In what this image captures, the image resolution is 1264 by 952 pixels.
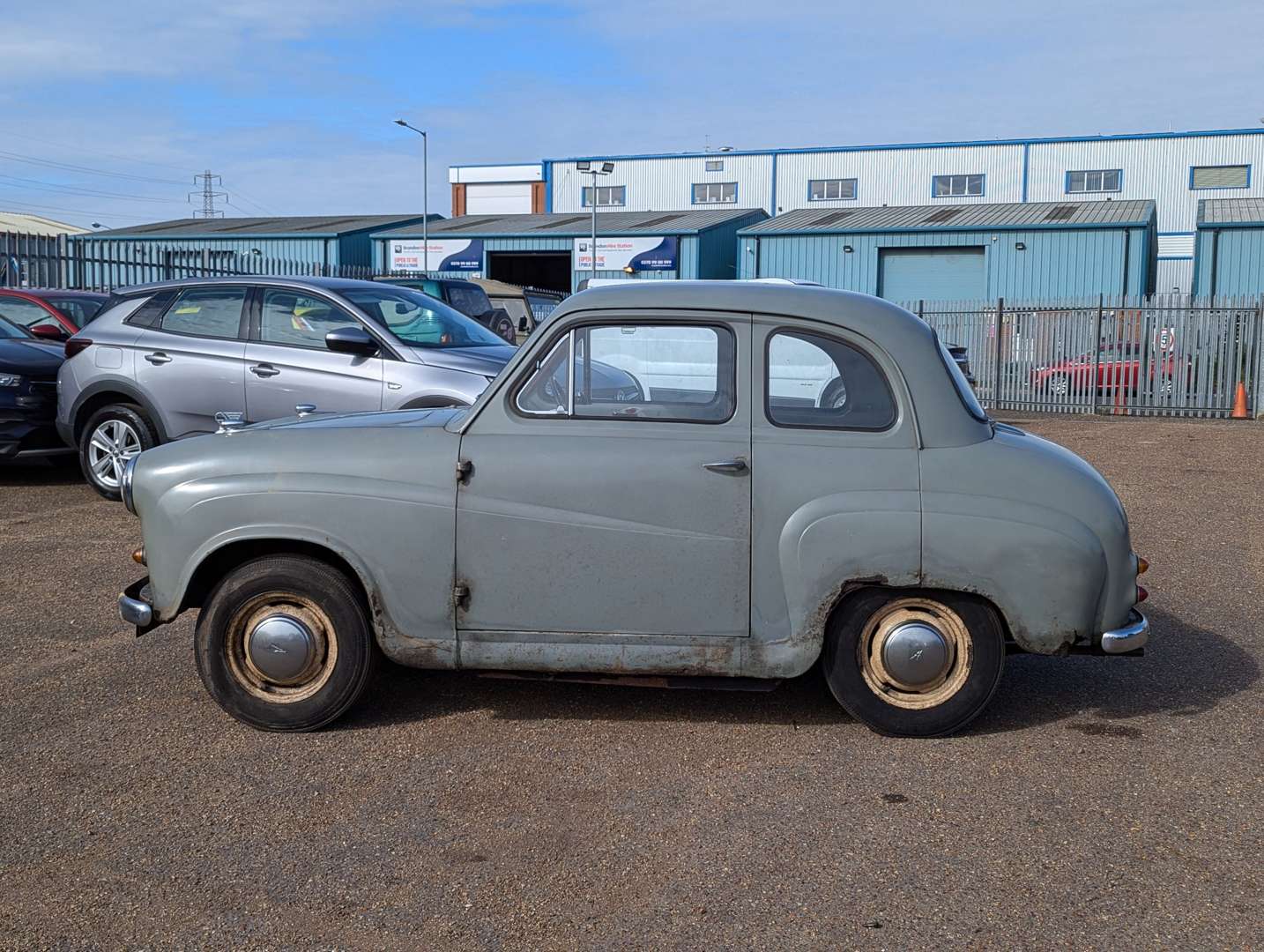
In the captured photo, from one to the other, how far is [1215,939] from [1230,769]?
4.43 ft

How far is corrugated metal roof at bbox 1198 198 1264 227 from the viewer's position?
29.8 meters

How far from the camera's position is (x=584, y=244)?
140 feet

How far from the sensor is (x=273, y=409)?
9.24 meters

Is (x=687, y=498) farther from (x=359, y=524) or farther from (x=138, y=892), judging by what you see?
(x=138, y=892)

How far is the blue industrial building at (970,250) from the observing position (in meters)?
35.0

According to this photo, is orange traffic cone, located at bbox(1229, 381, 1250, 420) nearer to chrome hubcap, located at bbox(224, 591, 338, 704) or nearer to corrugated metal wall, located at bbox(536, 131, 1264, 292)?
chrome hubcap, located at bbox(224, 591, 338, 704)

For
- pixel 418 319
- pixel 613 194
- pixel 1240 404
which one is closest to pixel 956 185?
pixel 613 194

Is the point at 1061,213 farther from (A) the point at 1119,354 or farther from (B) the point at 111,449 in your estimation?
(B) the point at 111,449

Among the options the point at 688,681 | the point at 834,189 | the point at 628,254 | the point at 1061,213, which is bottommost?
the point at 688,681

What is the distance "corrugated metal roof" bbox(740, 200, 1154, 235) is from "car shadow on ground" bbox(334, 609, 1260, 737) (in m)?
31.9

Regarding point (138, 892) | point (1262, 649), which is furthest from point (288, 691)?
point (1262, 649)

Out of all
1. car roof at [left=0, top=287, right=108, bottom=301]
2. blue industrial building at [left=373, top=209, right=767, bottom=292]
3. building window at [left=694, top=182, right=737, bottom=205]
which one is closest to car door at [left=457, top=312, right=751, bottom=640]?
car roof at [left=0, top=287, right=108, bottom=301]

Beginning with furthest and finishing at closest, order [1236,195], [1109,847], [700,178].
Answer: [700,178]
[1236,195]
[1109,847]

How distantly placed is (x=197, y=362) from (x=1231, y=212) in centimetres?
2972
